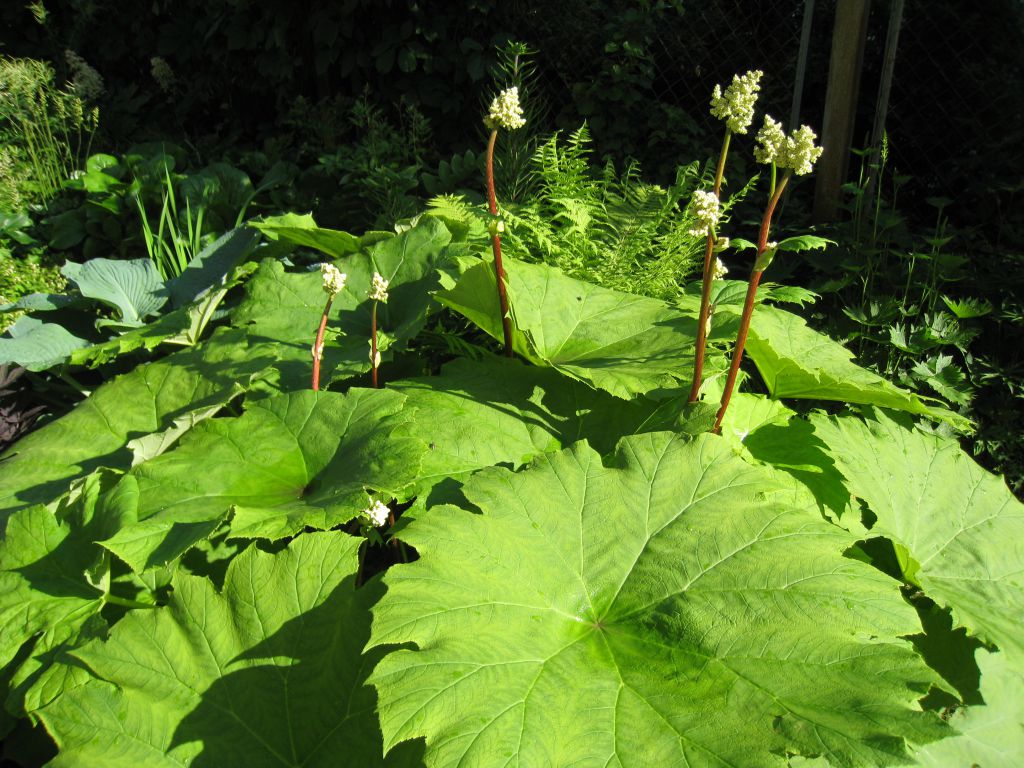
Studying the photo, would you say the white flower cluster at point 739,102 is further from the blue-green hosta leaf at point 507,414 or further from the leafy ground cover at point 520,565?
the blue-green hosta leaf at point 507,414

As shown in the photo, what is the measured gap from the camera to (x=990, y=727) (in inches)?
59.7

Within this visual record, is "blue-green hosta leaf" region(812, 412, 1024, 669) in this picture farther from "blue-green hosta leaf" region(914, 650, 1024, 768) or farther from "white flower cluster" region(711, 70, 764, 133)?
"white flower cluster" region(711, 70, 764, 133)

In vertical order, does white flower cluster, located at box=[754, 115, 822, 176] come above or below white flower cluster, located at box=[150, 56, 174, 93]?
below

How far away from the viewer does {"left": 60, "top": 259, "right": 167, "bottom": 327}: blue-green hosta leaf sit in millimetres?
2705

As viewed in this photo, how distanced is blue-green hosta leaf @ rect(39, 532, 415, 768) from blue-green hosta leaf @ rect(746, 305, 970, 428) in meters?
1.06

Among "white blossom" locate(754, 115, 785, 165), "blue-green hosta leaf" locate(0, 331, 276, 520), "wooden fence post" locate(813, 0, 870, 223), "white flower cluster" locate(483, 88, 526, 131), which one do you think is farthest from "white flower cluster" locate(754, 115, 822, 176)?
"wooden fence post" locate(813, 0, 870, 223)

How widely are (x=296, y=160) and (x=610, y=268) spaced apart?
316cm

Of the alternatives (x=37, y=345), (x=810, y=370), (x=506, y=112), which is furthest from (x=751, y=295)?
(x=37, y=345)

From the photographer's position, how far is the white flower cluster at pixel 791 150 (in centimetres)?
120

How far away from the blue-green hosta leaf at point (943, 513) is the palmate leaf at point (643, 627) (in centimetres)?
38

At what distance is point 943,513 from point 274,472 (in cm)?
151

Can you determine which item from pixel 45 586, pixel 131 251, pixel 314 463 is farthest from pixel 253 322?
pixel 131 251

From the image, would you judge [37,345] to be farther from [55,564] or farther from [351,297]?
[55,564]

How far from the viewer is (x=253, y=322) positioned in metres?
2.16
